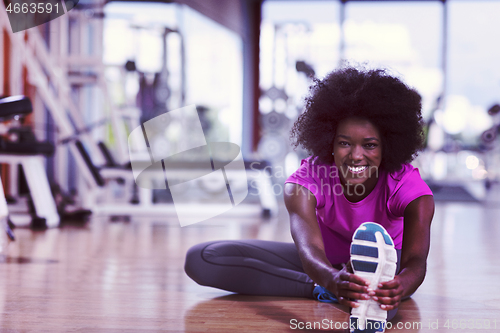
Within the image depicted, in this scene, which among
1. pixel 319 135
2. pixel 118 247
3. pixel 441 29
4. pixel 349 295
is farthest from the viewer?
pixel 441 29

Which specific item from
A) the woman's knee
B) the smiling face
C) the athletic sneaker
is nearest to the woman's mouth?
the smiling face

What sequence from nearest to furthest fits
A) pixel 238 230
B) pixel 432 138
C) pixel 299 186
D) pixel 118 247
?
1. pixel 299 186
2. pixel 118 247
3. pixel 238 230
4. pixel 432 138

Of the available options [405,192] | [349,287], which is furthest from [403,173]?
[349,287]

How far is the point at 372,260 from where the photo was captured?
0.91 m

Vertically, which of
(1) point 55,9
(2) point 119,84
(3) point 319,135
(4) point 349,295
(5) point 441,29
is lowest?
(4) point 349,295

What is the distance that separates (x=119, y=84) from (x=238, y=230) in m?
2.82

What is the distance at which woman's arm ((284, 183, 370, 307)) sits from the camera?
0.95 m

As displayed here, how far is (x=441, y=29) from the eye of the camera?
6707 mm

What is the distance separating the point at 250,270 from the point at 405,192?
0.58 metres

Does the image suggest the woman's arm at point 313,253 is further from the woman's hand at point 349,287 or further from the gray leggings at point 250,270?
the gray leggings at point 250,270

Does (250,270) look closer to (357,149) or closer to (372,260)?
(357,149)

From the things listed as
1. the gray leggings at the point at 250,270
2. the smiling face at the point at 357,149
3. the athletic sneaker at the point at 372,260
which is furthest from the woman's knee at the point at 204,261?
the athletic sneaker at the point at 372,260

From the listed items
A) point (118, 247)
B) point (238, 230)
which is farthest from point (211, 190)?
point (118, 247)

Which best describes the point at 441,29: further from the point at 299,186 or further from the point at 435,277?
the point at 299,186
